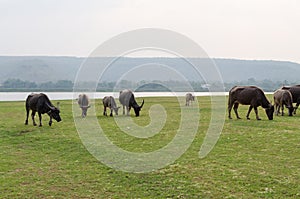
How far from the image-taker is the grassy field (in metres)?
8.97

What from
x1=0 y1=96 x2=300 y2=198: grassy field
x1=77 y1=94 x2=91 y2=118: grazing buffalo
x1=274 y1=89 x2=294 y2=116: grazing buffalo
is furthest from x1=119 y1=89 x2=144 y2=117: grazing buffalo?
x1=0 y1=96 x2=300 y2=198: grassy field

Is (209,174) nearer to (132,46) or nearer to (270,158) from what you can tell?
(270,158)

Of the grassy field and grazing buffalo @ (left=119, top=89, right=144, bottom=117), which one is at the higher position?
grazing buffalo @ (left=119, top=89, right=144, bottom=117)

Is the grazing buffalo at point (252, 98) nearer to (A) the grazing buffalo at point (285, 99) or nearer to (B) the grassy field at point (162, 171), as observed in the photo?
(A) the grazing buffalo at point (285, 99)

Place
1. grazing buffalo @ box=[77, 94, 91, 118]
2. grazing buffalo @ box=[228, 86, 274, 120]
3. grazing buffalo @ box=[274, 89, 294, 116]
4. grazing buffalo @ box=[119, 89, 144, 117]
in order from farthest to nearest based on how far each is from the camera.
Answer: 1. grazing buffalo @ box=[119, 89, 144, 117]
2. grazing buffalo @ box=[77, 94, 91, 118]
3. grazing buffalo @ box=[274, 89, 294, 116]
4. grazing buffalo @ box=[228, 86, 274, 120]

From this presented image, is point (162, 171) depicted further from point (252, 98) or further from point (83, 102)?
point (83, 102)

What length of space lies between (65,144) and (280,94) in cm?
1578

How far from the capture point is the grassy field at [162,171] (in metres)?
8.97

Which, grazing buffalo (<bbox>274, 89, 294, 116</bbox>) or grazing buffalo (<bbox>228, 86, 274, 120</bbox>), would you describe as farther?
grazing buffalo (<bbox>274, 89, 294, 116</bbox>)

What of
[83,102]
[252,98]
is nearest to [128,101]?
[83,102]

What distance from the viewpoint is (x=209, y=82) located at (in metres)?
13.8

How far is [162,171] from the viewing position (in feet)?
34.9

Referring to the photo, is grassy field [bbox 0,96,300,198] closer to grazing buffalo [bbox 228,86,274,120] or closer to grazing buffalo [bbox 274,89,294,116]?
grazing buffalo [bbox 228,86,274,120]

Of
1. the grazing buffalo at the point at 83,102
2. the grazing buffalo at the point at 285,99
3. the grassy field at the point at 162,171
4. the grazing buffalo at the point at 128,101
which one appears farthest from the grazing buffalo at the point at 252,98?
the grazing buffalo at the point at 83,102
